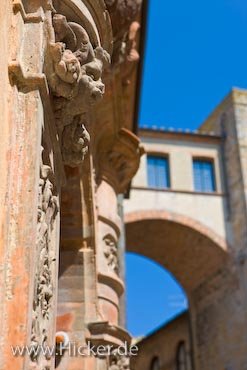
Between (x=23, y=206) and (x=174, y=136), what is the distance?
20.7m

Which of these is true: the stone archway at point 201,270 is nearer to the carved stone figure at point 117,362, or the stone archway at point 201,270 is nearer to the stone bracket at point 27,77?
the carved stone figure at point 117,362

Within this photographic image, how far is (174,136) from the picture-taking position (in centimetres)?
2336

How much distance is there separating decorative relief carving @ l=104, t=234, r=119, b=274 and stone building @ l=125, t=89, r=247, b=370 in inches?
553

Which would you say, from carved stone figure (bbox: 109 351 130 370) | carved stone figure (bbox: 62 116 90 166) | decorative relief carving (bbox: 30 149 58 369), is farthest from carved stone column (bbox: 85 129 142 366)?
decorative relief carving (bbox: 30 149 58 369)

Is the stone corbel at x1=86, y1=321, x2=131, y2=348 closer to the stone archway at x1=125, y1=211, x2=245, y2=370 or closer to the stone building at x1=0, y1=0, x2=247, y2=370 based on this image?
the stone building at x1=0, y1=0, x2=247, y2=370

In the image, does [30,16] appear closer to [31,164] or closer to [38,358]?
[31,164]

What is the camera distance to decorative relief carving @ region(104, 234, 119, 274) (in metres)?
7.39

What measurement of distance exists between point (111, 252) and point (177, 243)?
50.7ft

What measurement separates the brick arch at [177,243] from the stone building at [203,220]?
0.04m

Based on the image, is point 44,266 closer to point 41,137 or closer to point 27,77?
point 41,137

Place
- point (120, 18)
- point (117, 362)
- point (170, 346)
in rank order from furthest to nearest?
1. point (170, 346)
2. point (117, 362)
3. point (120, 18)

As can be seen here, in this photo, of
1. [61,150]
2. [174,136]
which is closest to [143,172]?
[174,136]

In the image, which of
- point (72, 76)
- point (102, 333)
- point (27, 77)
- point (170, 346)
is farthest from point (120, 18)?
point (170, 346)

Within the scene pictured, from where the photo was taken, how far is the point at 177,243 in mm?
22734
